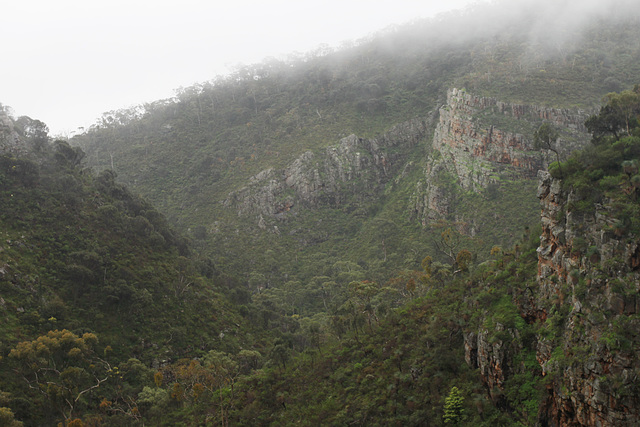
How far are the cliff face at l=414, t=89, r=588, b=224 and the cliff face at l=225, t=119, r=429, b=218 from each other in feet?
38.3

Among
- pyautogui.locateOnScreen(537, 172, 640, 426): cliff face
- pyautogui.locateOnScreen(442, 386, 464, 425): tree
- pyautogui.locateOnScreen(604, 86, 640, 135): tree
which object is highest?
pyautogui.locateOnScreen(604, 86, 640, 135): tree

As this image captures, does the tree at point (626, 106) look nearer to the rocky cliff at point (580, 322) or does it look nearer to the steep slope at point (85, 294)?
the rocky cliff at point (580, 322)

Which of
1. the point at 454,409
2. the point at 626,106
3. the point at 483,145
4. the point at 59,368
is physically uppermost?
the point at 626,106

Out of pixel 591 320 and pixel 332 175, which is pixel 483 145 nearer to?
pixel 332 175

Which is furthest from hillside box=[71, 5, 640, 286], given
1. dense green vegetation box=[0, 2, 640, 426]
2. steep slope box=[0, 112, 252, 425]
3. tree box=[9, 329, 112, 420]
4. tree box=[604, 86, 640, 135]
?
tree box=[9, 329, 112, 420]

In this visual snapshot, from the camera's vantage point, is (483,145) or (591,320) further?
(483,145)

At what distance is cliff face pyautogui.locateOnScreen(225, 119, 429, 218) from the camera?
256 ft

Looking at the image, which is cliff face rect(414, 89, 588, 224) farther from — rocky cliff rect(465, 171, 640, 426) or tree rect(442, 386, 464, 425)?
tree rect(442, 386, 464, 425)

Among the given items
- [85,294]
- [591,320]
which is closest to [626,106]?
[591,320]

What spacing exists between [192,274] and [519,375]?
41.3m

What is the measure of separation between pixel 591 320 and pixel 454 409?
9.26 m

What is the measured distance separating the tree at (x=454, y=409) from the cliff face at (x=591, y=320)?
496 centimetres

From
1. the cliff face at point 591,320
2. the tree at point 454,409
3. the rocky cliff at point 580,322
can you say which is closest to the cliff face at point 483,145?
the rocky cliff at point 580,322

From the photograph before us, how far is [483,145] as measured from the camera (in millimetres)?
63688
